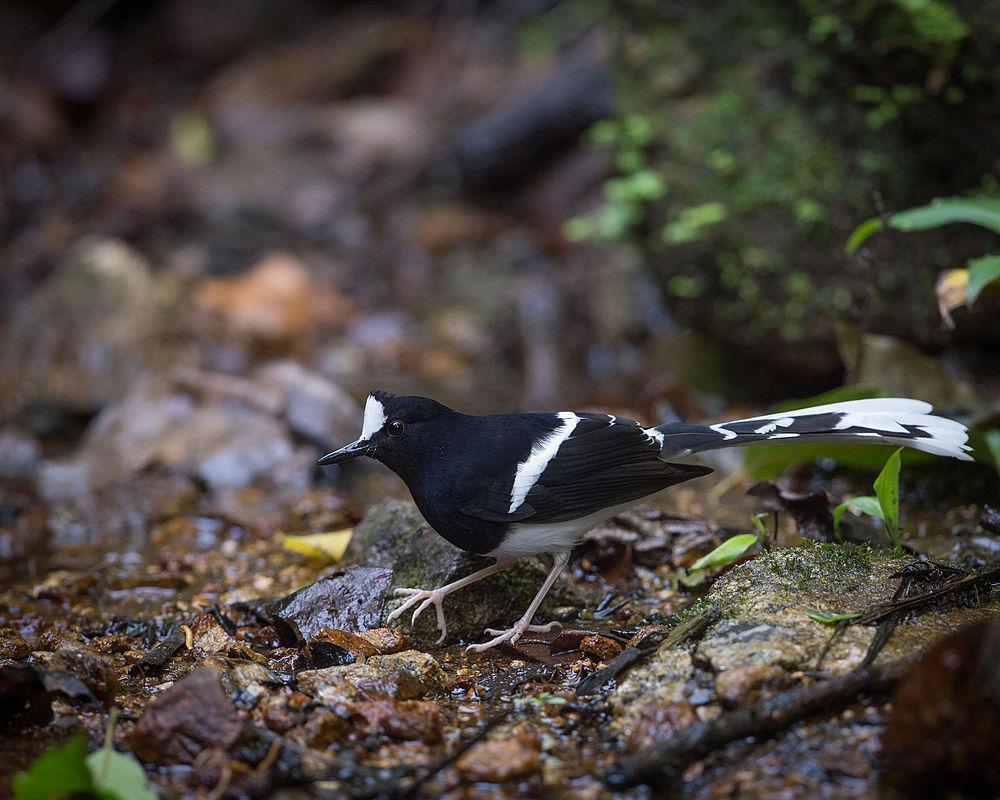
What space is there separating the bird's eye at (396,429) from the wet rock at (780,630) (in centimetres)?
130

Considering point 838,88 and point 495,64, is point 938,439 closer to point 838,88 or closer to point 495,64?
point 838,88

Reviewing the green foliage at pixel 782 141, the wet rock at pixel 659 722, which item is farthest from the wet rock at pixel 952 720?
the green foliage at pixel 782 141

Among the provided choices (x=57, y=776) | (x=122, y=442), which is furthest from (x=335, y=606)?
(x=122, y=442)

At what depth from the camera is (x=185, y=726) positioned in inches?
95.8

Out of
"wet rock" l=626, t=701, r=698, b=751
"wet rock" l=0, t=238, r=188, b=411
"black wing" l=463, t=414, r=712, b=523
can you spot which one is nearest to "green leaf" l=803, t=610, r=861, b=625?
"wet rock" l=626, t=701, r=698, b=751

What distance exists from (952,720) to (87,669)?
2.28 m

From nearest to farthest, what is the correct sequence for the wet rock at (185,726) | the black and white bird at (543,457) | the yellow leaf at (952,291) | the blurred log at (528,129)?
the wet rock at (185,726)
the black and white bird at (543,457)
the yellow leaf at (952,291)
the blurred log at (528,129)

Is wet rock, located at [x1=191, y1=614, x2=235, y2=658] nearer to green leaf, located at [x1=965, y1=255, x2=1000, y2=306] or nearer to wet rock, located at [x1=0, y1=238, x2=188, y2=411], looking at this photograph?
green leaf, located at [x1=965, y1=255, x2=1000, y2=306]

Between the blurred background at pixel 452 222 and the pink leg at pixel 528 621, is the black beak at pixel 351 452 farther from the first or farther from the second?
the blurred background at pixel 452 222

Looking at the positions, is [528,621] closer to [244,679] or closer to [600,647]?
[600,647]

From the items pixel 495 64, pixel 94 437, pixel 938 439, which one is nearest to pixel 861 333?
pixel 938 439

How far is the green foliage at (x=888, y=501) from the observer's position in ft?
10.3

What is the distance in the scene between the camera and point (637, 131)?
6543 mm

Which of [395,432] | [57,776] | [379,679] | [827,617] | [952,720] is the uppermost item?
[57,776]
